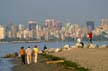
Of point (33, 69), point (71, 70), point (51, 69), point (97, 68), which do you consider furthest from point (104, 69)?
point (33, 69)

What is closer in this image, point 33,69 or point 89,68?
point 89,68

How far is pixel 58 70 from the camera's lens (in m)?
28.3

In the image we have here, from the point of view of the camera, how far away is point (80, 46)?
52625 mm

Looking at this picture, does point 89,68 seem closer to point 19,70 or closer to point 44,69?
point 44,69

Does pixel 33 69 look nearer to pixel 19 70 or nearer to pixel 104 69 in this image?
pixel 19 70

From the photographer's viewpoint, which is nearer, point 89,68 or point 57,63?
point 89,68

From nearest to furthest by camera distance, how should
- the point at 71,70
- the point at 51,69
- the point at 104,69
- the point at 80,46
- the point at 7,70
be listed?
the point at 104,69 → the point at 71,70 → the point at 51,69 → the point at 7,70 → the point at 80,46

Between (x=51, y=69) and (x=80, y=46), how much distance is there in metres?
23.3

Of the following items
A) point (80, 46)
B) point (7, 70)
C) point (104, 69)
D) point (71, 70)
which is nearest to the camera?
point (104, 69)

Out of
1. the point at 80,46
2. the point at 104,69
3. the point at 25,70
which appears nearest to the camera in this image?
the point at 104,69

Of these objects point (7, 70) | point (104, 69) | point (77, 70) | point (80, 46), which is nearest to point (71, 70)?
point (77, 70)

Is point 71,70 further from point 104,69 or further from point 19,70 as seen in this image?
point 19,70

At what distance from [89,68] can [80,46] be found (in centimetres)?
2659

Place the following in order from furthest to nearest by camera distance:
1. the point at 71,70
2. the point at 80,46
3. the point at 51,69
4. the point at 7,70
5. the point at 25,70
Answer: the point at 80,46 < the point at 7,70 < the point at 25,70 < the point at 51,69 < the point at 71,70
